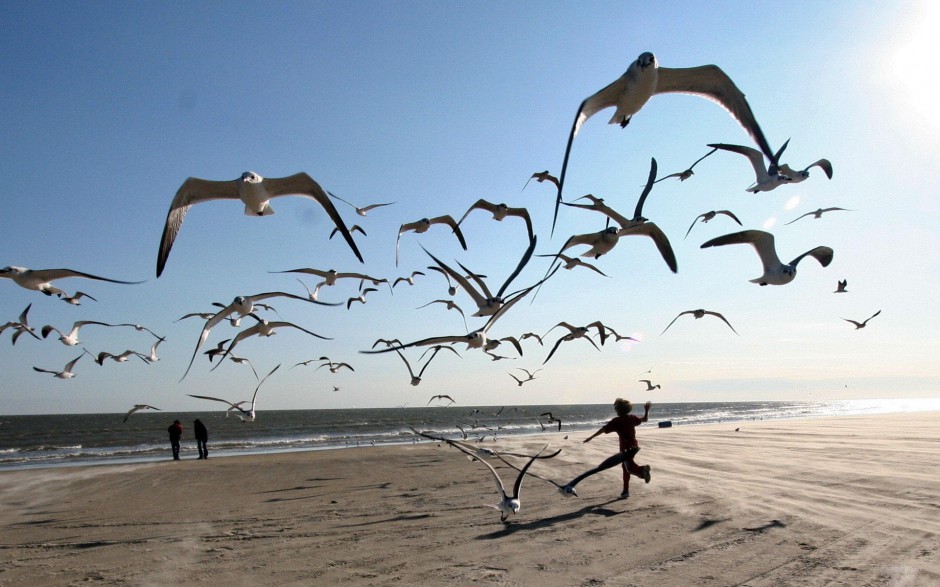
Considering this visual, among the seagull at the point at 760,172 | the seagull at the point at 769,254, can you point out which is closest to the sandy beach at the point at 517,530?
the seagull at the point at 769,254

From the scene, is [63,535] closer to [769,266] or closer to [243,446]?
[769,266]

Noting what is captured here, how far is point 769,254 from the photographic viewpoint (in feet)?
32.8

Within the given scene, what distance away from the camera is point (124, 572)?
6105 mm

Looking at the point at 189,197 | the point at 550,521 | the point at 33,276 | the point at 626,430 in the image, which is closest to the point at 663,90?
the point at 626,430

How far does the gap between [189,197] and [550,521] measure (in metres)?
6.69

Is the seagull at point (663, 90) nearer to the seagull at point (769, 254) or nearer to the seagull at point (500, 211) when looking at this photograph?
the seagull at point (769, 254)

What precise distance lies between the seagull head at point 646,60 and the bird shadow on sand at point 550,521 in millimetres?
5689

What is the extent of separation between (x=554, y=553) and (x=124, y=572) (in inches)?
189

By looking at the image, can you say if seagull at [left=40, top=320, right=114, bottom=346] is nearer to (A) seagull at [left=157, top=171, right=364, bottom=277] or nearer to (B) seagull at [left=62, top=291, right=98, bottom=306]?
(B) seagull at [left=62, top=291, right=98, bottom=306]

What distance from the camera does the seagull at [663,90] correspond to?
600 cm

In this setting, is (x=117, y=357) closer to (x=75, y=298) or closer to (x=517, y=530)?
(x=75, y=298)

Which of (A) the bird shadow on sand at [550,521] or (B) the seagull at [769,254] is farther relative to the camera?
(B) the seagull at [769,254]

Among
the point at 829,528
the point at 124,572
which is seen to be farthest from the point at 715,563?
the point at 124,572

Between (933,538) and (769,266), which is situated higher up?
(769,266)
